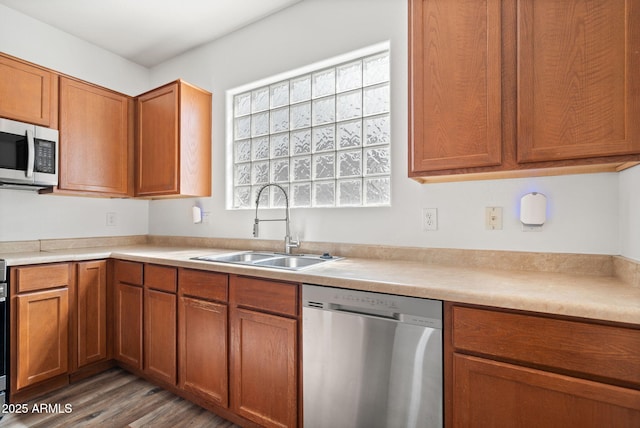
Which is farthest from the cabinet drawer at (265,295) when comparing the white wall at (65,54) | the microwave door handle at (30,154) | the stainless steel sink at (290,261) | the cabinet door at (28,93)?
the white wall at (65,54)

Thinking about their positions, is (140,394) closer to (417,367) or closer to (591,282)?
(417,367)

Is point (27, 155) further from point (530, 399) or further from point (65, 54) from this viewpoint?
point (530, 399)

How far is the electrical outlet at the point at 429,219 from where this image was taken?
5.99 ft

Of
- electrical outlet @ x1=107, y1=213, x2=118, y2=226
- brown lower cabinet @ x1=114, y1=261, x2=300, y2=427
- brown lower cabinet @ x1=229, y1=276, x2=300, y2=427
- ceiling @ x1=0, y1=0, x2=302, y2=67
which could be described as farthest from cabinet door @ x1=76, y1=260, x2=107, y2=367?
ceiling @ x1=0, y1=0, x2=302, y2=67

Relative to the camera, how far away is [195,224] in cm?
290

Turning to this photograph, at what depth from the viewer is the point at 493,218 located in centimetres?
167

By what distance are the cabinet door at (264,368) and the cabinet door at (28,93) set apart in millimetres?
1992

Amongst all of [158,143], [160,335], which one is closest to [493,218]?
[160,335]

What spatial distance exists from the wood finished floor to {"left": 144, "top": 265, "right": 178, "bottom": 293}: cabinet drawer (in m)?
0.69

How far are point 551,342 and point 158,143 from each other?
281cm

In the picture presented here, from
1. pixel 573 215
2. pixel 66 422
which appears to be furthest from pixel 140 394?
pixel 573 215

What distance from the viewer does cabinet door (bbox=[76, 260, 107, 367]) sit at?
2232 mm

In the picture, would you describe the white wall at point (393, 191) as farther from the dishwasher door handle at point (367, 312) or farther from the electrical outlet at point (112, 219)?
the dishwasher door handle at point (367, 312)

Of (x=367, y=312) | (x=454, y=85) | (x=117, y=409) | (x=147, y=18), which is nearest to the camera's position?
(x=367, y=312)
